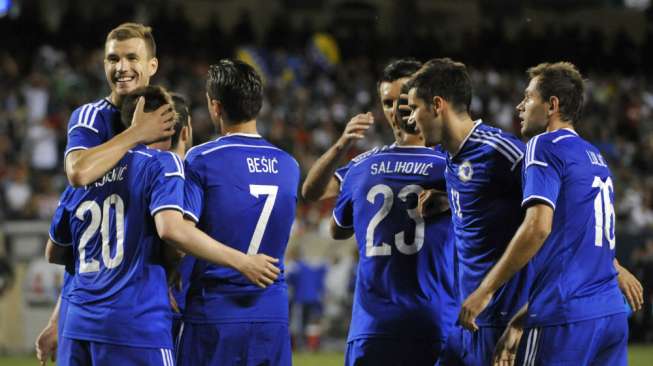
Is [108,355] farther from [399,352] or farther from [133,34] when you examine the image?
[133,34]

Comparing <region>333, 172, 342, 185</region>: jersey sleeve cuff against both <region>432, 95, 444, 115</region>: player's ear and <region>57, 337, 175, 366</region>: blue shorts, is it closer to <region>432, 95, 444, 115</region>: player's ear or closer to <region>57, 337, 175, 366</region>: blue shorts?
<region>432, 95, 444, 115</region>: player's ear

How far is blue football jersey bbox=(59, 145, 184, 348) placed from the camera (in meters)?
4.96

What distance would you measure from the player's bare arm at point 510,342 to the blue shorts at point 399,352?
574mm

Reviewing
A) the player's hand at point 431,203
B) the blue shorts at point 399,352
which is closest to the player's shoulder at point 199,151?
the player's hand at point 431,203

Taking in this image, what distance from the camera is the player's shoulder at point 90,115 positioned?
5586mm

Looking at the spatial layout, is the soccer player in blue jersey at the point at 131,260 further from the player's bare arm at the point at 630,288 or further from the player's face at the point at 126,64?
the player's bare arm at the point at 630,288

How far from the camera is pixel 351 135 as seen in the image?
19.4 ft

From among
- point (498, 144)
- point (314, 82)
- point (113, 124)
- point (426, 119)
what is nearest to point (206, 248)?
point (113, 124)

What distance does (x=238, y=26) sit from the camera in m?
25.0

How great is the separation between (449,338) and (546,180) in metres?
1.21

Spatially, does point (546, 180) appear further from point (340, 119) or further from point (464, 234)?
point (340, 119)

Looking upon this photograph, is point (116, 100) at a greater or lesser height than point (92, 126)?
greater

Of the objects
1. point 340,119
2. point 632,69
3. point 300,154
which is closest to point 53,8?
point 340,119

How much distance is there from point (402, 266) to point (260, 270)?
3.43ft
